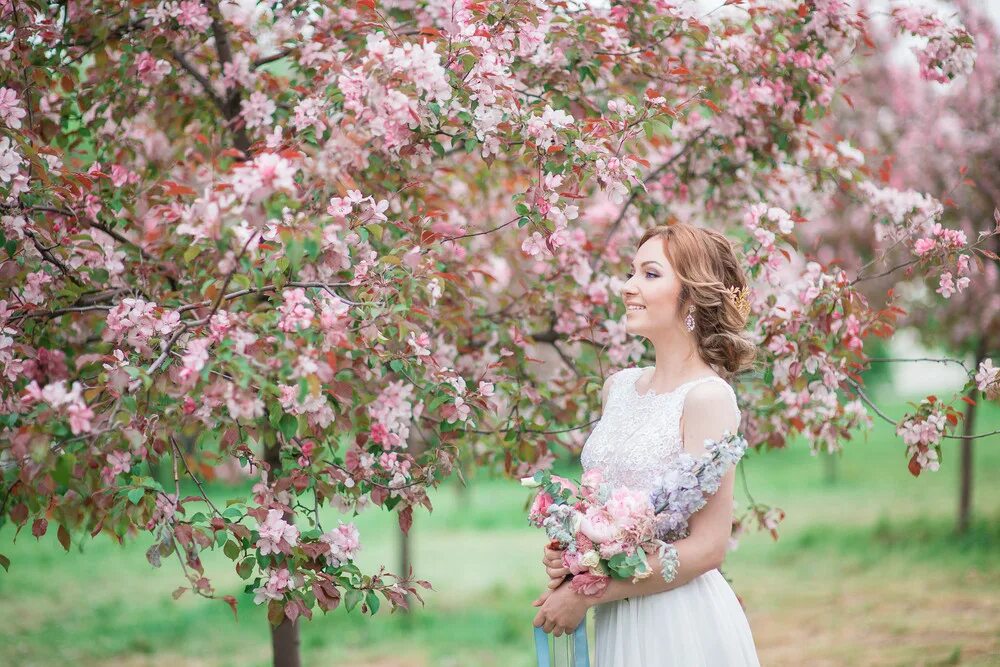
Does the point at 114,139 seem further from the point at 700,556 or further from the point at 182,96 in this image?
the point at 700,556

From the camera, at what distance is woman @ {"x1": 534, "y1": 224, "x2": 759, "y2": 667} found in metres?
2.31

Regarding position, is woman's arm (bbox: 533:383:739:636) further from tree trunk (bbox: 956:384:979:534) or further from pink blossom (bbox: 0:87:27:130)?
tree trunk (bbox: 956:384:979:534)

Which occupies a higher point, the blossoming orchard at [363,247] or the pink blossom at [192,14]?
the pink blossom at [192,14]

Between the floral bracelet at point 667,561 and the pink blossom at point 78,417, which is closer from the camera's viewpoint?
the pink blossom at point 78,417

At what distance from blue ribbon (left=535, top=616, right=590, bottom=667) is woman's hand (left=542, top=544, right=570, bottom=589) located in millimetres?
152

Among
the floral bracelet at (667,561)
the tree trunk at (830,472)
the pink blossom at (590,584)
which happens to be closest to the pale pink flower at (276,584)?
the pink blossom at (590,584)

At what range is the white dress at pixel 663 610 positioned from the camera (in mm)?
2363

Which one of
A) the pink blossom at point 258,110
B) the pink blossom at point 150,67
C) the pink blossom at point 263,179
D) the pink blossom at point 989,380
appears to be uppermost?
the pink blossom at point 150,67

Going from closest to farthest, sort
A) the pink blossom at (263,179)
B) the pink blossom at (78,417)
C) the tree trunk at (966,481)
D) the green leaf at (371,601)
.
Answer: the pink blossom at (263,179)
the pink blossom at (78,417)
the green leaf at (371,601)
the tree trunk at (966,481)

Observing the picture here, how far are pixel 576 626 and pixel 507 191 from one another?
312 centimetres

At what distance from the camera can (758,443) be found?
3592 mm

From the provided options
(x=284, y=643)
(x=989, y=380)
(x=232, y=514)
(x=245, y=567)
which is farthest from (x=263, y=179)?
(x=284, y=643)

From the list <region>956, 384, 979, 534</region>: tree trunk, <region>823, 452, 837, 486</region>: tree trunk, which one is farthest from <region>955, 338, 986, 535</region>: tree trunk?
<region>823, 452, 837, 486</region>: tree trunk

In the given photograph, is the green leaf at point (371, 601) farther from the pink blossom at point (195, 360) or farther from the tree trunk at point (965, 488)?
the tree trunk at point (965, 488)
